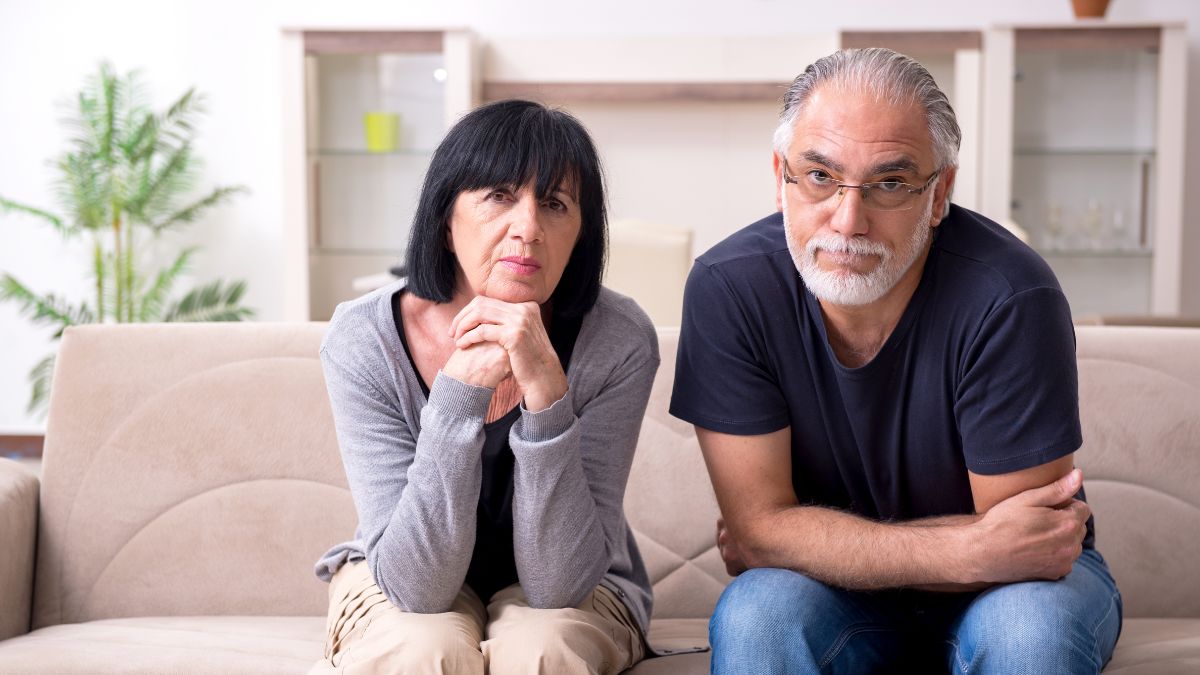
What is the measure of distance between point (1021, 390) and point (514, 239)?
2.15 feet

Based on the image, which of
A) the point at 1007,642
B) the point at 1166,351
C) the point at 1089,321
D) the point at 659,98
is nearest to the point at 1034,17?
the point at 659,98

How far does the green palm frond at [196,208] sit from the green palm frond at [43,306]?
0.46m

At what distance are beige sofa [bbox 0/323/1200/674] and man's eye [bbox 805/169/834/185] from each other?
582 mm

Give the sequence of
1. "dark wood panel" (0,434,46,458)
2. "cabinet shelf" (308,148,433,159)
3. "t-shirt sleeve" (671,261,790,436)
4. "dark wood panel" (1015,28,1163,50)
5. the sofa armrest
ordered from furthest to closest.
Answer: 1. "dark wood panel" (0,434,46,458)
2. "cabinet shelf" (308,148,433,159)
3. "dark wood panel" (1015,28,1163,50)
4. the sofa armrest
5. "t-shirt sleeve" (671,261,790,436)

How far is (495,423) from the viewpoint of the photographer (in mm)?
1571

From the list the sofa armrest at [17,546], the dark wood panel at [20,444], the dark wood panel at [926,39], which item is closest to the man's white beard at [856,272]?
the sofa armrest at [17,546]

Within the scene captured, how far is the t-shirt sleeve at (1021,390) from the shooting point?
146cm

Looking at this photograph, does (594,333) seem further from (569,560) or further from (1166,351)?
(1166,351)

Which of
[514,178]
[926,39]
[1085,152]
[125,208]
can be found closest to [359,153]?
[125,208]

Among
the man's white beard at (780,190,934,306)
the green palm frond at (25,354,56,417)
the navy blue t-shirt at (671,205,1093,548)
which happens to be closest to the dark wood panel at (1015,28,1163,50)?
the navy blue t-shirt at (671,205,1093,548)

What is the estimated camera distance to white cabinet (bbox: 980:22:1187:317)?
15.1 feet

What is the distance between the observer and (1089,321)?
3.15 m

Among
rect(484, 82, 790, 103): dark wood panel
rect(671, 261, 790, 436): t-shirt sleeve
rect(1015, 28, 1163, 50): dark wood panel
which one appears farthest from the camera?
rect(484, 82, 790, 103): dark wood panel

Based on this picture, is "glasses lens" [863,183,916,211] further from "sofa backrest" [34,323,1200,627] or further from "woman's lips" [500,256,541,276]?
"sofa backrest" [34,323,1200,627]
